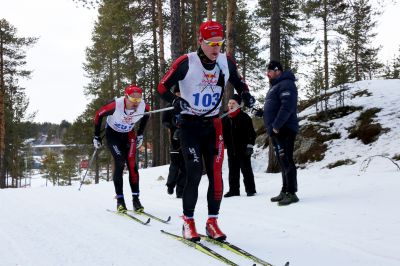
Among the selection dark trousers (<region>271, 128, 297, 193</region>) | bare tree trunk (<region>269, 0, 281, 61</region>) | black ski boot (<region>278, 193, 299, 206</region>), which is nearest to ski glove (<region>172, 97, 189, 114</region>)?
dark trousers (<region>271, 128, 297, 193</region>)

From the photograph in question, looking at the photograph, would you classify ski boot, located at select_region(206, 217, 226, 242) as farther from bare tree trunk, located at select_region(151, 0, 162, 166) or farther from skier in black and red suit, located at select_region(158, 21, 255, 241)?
bare tree trunk, located at select_region(151, 0, 162, 166)

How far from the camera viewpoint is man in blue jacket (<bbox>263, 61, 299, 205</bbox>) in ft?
20.0

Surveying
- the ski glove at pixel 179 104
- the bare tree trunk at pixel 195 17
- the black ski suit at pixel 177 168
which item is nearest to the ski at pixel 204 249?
the ski glove at pixel 179 104

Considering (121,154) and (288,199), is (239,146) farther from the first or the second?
(121,154)

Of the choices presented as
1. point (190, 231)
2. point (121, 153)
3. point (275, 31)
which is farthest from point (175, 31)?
point (190, 231)

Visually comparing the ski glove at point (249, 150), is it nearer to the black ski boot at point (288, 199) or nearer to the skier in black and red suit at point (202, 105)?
the black ski boot at point (288, 199)

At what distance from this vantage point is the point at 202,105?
14.0 feet

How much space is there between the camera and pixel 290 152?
245 inches

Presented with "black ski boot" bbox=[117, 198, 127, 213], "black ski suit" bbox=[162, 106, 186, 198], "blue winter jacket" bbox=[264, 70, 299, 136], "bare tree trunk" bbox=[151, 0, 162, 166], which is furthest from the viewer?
"bare tree trunk" bbox=[151, 0, 162, 166]

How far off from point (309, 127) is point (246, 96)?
1055 cm

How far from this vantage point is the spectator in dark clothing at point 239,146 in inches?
301

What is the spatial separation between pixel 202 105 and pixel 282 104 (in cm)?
227

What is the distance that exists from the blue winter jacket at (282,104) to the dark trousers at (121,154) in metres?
2.39

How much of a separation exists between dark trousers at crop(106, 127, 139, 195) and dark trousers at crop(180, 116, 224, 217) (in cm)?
267
